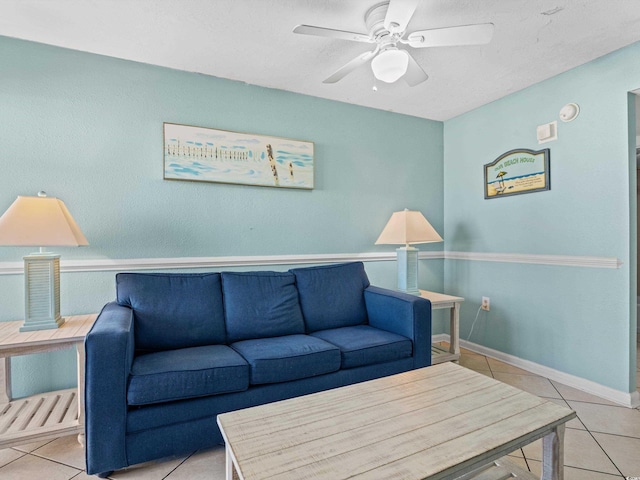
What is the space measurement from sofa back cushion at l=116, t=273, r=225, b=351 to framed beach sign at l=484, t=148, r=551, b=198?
243 centimetres

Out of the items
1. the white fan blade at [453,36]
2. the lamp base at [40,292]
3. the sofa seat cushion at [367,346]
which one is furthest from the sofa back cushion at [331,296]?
the white fan blade at [453,36]

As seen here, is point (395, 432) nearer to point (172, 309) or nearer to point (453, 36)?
point (172, 309)

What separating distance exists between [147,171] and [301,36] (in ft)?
4.39

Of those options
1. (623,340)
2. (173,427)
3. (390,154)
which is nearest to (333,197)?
(390,154)

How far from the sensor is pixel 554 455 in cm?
116

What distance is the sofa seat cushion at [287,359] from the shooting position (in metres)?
1.68

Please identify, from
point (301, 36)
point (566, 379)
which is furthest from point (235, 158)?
point (566, 379)

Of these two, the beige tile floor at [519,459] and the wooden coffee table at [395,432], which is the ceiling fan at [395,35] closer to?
the wooden coffee table at [395,432]

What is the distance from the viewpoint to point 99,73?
216 cm

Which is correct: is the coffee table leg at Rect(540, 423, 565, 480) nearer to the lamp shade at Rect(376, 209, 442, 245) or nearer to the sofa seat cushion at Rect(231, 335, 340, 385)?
the sofa seat cushion at Rect(231, 335, 340, 385)

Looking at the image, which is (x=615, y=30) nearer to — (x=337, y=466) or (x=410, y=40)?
(x=410, y=40)

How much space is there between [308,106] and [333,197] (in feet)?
2.56

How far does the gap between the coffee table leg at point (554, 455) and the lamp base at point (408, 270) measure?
1588 millimetres

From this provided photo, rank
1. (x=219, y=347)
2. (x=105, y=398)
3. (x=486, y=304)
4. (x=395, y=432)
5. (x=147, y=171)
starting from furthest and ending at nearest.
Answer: (x=486, y=304), (x=147, y=171), (x=219, y=347), (x=105, y=398), (x=395, y=432)
